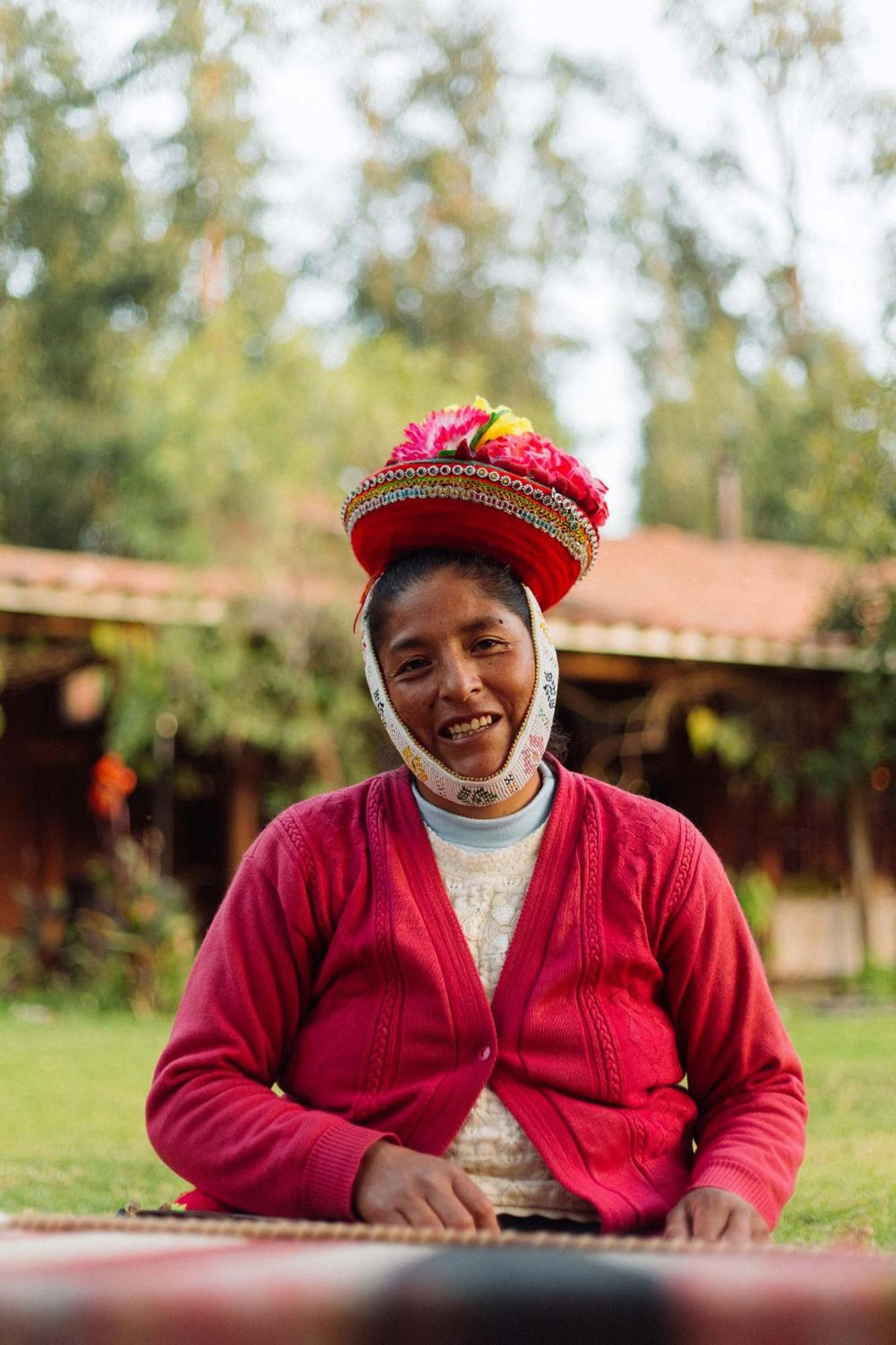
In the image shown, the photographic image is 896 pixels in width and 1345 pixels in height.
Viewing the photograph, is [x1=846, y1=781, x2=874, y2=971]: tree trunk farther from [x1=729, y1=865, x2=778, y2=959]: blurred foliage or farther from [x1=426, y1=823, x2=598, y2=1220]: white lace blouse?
[x1=426, y1=823, x2=598, y2=1220]: white lace blouse

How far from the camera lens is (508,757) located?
2.28 m

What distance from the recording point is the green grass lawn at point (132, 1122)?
3688 mm

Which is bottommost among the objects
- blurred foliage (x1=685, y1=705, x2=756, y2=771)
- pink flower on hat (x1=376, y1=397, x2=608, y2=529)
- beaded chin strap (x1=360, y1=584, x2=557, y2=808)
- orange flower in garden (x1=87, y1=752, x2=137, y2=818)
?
beaded chin strap (x1=360, y1=584, x2=557, y2=808)

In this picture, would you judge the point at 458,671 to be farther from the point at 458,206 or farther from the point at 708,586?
the point at 458,206

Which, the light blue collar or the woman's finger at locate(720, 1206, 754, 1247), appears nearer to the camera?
the woman's finger at locate(720, 1206, 754, 1247)

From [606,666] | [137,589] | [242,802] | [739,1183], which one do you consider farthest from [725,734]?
[739,1183]

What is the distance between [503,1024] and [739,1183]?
1.16 feet

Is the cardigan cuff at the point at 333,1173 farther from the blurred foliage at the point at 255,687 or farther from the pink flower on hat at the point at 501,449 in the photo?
the blurred foliage at the point at 255,687

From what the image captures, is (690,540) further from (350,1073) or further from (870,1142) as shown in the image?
(350,1073)

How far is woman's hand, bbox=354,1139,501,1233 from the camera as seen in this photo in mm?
1839

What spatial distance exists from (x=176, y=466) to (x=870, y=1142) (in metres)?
8.02

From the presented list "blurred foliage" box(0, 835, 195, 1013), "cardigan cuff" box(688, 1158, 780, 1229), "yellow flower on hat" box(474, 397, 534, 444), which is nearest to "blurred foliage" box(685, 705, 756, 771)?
"blurred foliage" box(0, 835, 195, 1013)

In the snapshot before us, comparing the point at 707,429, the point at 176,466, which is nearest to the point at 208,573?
the point at 176,466

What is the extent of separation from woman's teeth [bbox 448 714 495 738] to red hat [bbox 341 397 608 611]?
10.0 inches
